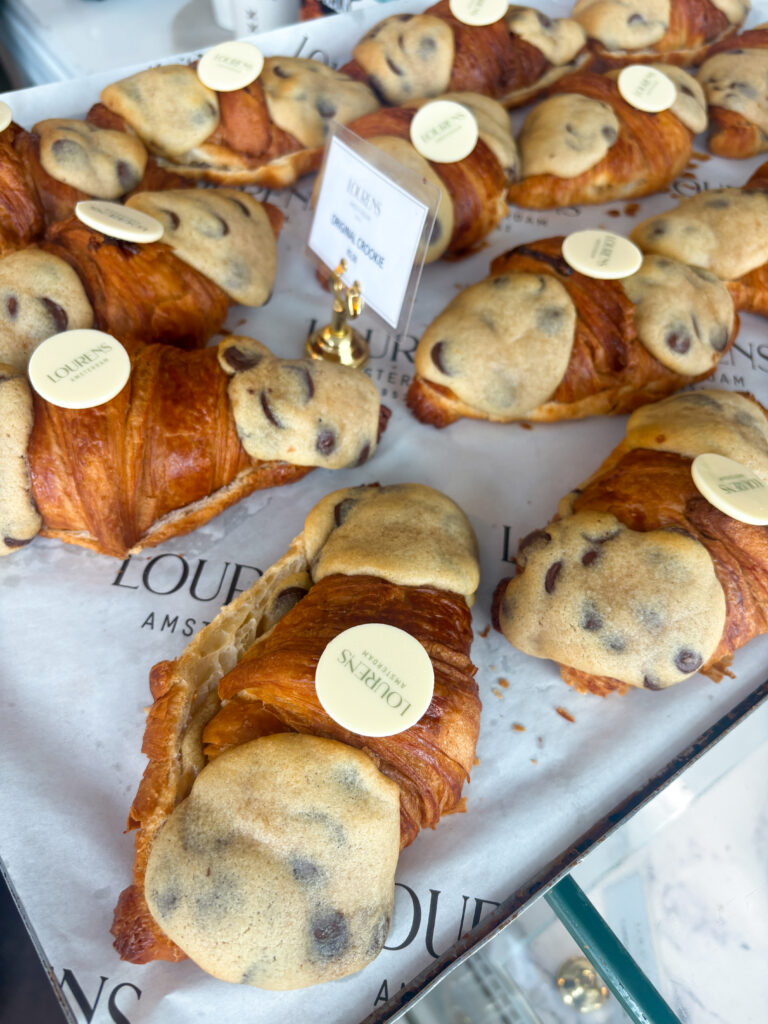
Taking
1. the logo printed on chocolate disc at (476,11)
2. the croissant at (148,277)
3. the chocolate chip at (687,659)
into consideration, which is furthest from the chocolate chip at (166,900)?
the logo printed on chocolate disc at (476,11)

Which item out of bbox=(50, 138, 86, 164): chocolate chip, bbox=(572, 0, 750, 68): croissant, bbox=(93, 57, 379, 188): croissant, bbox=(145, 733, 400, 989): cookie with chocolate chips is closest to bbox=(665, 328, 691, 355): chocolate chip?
bbox=(93, 57, 379, 188): croissant

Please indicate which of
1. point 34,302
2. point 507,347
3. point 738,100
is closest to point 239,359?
point 34,302

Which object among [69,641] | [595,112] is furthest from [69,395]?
[595,112]

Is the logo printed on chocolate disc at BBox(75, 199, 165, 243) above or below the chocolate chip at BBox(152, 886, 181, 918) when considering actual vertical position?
above

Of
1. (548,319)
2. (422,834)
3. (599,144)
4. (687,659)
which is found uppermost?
(599,144)

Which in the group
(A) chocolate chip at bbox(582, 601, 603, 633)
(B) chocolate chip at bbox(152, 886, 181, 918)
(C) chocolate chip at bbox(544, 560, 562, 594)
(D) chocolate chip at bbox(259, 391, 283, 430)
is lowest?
(A) chocolate chip at bbox(582, 601, 603, 633)

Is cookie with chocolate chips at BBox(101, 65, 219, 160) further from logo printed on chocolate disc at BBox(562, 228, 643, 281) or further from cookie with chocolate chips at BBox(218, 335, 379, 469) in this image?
logo printed on chocolate disc at BBox(562, 228, 643, 281)

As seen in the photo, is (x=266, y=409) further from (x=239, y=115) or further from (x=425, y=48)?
(x=425, y=48)
